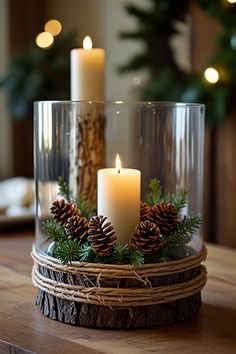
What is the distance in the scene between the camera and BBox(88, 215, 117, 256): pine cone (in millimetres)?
837

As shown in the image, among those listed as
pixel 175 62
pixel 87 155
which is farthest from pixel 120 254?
pixel 175 62

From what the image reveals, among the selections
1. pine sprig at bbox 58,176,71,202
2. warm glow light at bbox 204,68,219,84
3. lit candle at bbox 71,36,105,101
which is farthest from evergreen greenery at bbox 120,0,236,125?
pine sprig at bbox 58,176,71,202

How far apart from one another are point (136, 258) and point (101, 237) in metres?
0.05

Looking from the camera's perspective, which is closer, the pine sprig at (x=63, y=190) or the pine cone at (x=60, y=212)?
the pine cone at (x=60, y=212)

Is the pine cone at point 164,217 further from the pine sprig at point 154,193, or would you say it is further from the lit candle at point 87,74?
the lit candle at point 87,74

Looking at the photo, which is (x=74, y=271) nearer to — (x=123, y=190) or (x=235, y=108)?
(x=123, y=190)

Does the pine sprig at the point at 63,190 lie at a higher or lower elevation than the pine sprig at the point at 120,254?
higher

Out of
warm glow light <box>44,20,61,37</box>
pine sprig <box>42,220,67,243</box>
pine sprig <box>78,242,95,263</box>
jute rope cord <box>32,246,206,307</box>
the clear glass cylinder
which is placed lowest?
jute rope cord <box>32,246,206,307</box>

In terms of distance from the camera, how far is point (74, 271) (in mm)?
838

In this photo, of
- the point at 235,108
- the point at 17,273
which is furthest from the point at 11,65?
the point at 17,273

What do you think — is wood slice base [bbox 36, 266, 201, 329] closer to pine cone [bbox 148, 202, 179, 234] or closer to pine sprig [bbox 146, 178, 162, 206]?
pine cone [bbox 148, 202, 179, 234]

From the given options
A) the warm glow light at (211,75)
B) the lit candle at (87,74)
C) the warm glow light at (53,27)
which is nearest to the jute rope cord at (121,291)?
the lit candle at (87,74)

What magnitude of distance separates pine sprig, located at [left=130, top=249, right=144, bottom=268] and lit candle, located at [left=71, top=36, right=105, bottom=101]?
0.50 m

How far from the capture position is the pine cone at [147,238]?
0.84 meters
